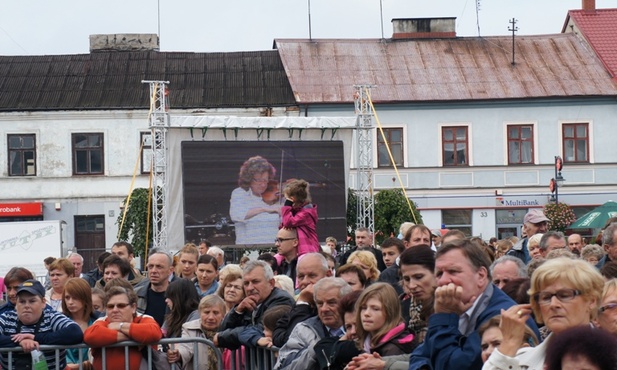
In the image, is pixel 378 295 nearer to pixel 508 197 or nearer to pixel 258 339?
A: pixel 258 339

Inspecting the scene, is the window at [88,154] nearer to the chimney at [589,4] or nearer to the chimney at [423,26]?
the chimney at [423,26]

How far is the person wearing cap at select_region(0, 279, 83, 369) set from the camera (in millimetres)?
9422

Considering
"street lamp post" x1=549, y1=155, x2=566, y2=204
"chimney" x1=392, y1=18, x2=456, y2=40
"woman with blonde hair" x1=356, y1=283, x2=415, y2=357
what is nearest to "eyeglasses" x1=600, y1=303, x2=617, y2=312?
"woman with blonde hair" x1=356, y1=283, x2=415, y2=357

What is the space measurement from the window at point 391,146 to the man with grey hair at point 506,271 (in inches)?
1338

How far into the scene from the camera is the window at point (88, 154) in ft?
139

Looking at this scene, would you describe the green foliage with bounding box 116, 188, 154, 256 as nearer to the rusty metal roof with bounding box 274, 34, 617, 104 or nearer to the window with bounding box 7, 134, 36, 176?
the window with bounding box 7, 134, 36, 176

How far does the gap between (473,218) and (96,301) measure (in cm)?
3272

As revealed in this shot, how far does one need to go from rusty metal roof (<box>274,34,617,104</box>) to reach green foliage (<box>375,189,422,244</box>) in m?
7.51

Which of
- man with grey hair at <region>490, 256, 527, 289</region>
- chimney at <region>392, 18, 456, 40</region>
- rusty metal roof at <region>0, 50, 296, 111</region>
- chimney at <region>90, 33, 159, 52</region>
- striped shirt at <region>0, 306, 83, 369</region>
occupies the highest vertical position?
chimney at <region>392, 18, 456, 40</region>

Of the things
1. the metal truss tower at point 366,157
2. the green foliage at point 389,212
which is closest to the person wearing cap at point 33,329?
the metal truss tower at point 366,157

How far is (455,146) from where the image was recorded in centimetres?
4309

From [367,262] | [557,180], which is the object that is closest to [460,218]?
[557,180]

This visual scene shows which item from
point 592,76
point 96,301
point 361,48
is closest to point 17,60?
point 361,48

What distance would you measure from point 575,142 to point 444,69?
17.5 ft
